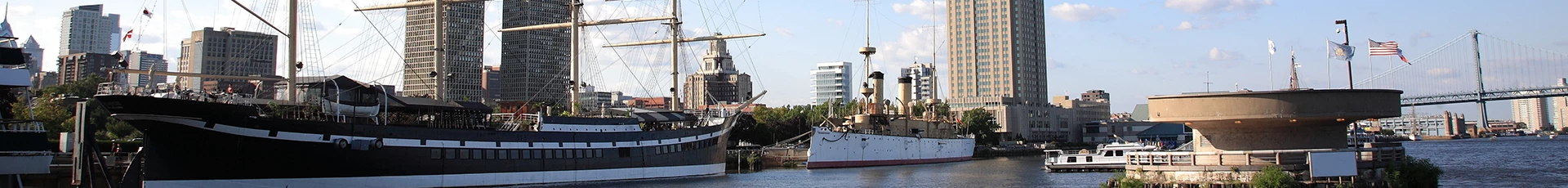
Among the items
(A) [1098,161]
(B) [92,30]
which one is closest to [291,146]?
(A) [1098,161]

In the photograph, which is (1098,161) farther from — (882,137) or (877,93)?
(877,93)

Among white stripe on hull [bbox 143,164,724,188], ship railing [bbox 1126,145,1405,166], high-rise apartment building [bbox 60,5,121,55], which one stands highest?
high-rise apartment building [bbox 60,5,121,55]

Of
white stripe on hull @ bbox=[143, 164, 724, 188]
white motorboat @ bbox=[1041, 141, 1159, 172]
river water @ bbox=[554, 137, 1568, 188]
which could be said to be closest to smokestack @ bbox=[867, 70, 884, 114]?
river water @ bbox=[554, 137, 1568, 188]

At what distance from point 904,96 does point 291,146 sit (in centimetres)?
5821

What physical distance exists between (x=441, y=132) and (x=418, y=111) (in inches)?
101

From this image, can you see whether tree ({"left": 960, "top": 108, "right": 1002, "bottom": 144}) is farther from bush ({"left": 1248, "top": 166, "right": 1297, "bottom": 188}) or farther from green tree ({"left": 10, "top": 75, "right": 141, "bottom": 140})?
bush ({"left": 1248, "top": 166, "right": 1297, "bottom": 188})

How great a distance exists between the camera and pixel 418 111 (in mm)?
41156

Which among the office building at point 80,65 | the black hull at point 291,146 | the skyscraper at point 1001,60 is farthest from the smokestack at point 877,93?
the office building at point 80,65

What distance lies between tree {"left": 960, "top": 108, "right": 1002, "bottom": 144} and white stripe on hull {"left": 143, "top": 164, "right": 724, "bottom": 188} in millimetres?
78803

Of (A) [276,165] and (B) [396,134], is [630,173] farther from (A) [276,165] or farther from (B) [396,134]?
(A) [276,165]

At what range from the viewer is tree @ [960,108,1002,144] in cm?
13164

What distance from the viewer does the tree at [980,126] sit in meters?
132

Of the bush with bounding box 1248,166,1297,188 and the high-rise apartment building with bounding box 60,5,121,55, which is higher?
the high-rise apartment building with bounding box 60,5,121,55

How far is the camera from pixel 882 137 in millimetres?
76312
